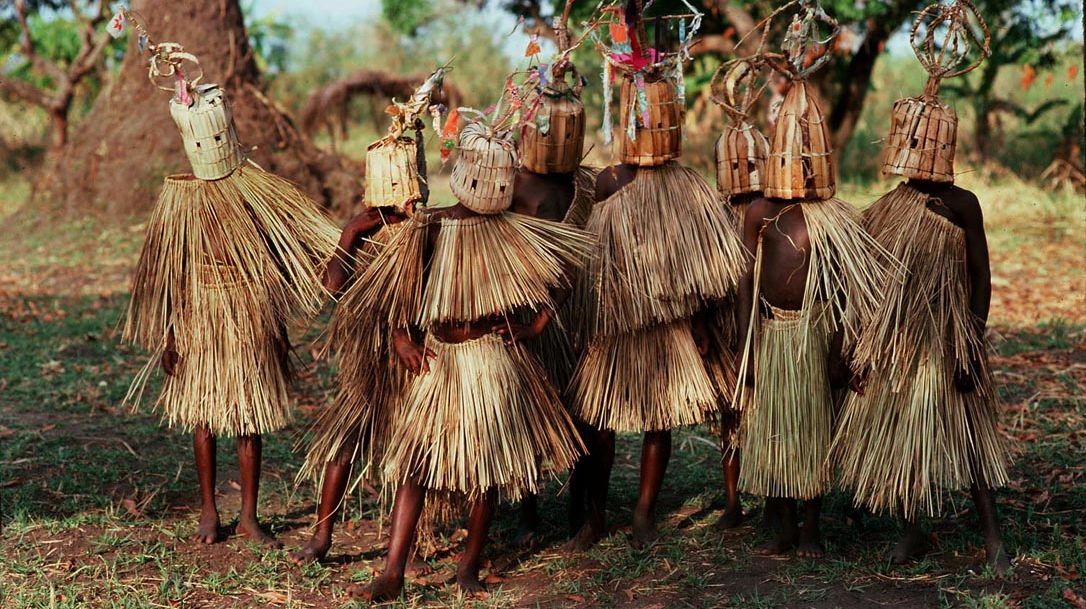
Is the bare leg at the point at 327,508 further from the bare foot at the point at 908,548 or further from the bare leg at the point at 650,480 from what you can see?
the bare foot at the point at 908,548

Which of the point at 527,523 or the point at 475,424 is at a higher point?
the point at 475,424

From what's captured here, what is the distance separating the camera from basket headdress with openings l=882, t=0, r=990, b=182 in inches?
134

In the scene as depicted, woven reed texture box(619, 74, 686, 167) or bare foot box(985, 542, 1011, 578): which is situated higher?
woven reed texture box(619, 74, 686, 167)

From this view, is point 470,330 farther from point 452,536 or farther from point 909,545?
point 909,545

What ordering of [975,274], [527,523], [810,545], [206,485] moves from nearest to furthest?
[975,274], [810,545], [206,485], [527,523]

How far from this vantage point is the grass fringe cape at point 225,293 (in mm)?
3727

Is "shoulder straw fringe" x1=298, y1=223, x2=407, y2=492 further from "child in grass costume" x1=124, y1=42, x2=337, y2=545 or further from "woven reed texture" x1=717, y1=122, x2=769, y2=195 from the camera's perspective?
"woven reed texture" x1=717, y1=122, x2=769, y2=195

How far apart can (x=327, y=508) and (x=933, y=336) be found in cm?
206

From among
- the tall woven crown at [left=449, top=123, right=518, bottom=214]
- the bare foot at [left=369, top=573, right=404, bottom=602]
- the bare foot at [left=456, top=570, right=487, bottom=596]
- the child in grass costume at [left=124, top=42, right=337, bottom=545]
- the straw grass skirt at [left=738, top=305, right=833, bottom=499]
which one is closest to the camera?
the tall woven crown at [left=449, top=123, right=518, bottom=214]

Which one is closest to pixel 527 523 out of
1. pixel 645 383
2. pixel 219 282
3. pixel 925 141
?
pixel 645 383

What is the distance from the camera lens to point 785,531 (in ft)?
12.3

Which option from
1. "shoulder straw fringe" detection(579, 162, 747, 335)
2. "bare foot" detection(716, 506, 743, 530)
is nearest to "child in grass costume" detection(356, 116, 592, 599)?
"shoulder straw fringe" detection(579, 162, 747, 335)

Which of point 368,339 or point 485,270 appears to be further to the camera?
point 368,339

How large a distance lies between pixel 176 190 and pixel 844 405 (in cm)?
236
